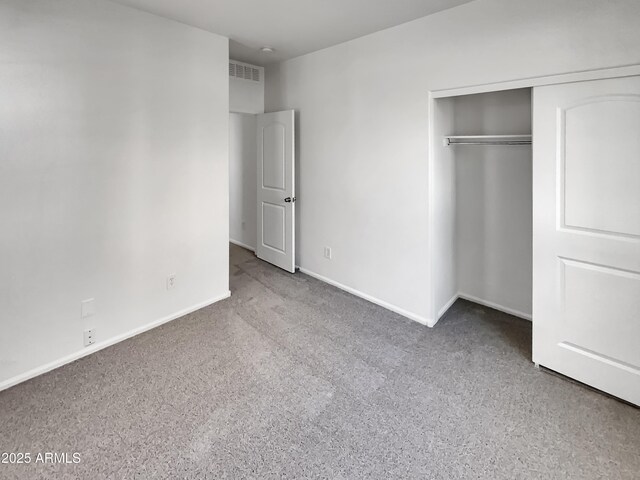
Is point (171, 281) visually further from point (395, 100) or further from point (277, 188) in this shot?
point (395, 100)

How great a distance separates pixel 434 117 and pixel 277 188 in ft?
7.10

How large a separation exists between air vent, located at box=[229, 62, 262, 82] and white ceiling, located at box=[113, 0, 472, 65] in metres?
0.71

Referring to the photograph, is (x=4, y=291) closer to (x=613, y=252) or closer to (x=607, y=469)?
(x=607, y=469)

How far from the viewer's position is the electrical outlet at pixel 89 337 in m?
2.64

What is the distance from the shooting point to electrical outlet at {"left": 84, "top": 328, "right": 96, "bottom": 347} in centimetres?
264

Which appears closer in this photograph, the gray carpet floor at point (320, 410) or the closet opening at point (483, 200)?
the gray carpet floor at point (320, 410)

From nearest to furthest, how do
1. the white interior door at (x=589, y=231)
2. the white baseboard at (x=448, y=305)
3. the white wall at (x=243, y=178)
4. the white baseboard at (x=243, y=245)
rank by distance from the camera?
the white interior door at (x=589, y=231), the white baseboard at (x=448, y=305), the white wall at (x=243, y=178), the white baseboard at (x=243, y=245)

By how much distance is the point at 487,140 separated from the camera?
10.1 feet

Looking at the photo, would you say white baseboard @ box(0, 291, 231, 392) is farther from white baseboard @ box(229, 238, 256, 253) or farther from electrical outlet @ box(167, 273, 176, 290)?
white baseboard @ box(229, 238, 256, 253)

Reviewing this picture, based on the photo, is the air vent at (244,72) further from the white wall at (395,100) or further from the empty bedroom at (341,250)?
the empty bedroom at (341,250)

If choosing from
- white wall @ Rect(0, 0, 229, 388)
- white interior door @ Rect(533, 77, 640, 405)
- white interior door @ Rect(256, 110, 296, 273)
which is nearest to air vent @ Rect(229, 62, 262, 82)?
white interior door @ Rect(256, 110, 296, 273)

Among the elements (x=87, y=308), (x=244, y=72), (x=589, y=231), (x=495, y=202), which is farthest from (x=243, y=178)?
(x=589, y=231)

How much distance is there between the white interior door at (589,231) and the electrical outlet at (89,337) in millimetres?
3241

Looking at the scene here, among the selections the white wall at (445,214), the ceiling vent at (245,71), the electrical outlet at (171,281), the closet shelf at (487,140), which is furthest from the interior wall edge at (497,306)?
the ceiling vent at (245,71)
